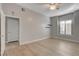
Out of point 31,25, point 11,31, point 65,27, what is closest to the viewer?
point 65,27

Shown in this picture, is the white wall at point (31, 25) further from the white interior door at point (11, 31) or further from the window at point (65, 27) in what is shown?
the white interior door at point (11, 31)

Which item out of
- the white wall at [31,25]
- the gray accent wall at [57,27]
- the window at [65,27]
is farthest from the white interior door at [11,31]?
the window at [65,27]

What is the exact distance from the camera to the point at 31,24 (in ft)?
12.6

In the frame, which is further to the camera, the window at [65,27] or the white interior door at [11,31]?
the white interior door at [11,31]

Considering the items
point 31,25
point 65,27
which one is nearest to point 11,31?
point 31,25

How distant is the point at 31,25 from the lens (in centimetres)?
379

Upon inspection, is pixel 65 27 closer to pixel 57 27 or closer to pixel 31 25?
pixel 57 27

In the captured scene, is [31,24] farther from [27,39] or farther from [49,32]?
[49,32]

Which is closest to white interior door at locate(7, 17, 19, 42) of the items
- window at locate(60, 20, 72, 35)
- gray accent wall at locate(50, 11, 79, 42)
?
gray accent wall at locate(50, 11, 79, 42)

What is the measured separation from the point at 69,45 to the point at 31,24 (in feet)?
5.90

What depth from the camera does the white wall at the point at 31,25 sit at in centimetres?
281

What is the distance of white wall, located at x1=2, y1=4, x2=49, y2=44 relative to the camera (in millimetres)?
2814

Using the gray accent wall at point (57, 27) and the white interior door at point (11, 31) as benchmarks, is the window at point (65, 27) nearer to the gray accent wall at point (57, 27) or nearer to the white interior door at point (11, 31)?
the gray accent wall at point (57, 27)

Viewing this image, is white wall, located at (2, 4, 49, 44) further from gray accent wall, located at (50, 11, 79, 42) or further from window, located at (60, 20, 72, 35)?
window, located at (60, 20, 72, 35)
